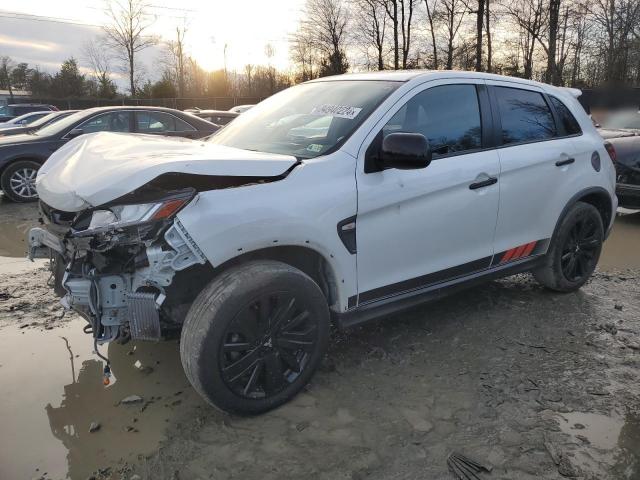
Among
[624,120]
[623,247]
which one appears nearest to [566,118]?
[623,247]

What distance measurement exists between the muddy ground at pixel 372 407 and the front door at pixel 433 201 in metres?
0.59

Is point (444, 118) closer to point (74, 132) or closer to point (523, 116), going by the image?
point (523, 116)

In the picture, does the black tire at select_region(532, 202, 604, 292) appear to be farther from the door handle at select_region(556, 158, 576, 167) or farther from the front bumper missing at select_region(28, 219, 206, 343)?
the front bumper missing at select_region(28, 219, 206, 343)

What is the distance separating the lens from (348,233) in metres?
2.96

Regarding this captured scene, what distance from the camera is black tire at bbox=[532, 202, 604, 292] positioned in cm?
428

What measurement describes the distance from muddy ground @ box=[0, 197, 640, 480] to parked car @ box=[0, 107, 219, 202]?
17.5 feet

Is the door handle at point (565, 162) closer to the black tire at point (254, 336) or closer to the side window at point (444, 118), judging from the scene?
the side window at point (444, 118)

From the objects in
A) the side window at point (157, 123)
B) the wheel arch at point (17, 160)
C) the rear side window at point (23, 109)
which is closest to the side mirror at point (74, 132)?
the wheel arch at point (17, 160)

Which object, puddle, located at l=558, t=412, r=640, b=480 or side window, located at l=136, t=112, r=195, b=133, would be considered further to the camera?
side window, located at l=136, t=112, r=195, b=133

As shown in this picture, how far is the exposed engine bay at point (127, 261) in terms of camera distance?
2.49 m

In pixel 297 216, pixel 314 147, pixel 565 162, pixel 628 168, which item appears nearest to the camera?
pixel 297 216

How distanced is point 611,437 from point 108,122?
8851 mm

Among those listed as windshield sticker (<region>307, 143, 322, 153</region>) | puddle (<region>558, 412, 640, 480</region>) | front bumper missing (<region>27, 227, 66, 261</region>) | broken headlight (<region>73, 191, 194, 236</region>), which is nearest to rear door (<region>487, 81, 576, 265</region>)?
puddle (<region>558, 412, 640, 480</region>)

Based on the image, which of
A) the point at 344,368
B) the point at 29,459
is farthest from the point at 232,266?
the point at 29,459
